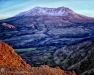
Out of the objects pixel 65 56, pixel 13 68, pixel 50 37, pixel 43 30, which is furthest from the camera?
pixel 65 56

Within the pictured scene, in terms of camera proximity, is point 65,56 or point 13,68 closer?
point 13,68

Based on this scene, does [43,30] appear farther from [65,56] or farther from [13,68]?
[13,68]

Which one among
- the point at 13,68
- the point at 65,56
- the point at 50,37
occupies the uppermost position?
the point at 13,68

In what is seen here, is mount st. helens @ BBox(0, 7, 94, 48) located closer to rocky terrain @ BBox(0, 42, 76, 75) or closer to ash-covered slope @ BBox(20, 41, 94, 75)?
ash-covered slope @ BBox(20, 41, 94, 75)

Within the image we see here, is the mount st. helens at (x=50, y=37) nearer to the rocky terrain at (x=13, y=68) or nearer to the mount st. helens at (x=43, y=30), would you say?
the mount st. helens at (x=43, y=30)

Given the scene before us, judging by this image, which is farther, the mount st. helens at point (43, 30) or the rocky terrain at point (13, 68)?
the mount st. helens at point (43, 30)

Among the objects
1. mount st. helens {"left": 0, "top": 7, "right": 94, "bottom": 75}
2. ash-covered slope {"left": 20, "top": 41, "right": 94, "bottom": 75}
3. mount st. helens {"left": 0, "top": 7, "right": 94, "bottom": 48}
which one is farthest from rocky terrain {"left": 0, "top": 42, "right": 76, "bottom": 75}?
ash-covered slope {"left": 20, "top": 41, "right": 94, "bottom": 75}

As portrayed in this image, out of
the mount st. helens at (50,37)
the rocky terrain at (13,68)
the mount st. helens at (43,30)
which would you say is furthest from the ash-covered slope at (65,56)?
the rocky terrain at (13,68)

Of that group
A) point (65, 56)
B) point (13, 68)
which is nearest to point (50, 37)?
point (65, 56)

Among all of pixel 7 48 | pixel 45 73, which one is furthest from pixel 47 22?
pixel 45 73
